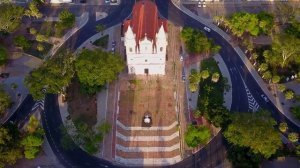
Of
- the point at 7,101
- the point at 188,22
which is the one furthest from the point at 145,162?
the point at 188,22

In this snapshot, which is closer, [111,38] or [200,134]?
[200,134]

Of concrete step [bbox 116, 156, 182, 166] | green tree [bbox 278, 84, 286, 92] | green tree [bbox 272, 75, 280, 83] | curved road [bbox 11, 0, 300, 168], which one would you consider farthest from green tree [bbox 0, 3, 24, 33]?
green tree [bbox 278, 84, 286, 92]

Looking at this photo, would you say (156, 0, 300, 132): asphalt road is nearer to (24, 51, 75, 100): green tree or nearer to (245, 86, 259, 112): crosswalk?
(245, 86, 259, 112): crosswalk

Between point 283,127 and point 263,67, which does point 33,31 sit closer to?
point 263,67

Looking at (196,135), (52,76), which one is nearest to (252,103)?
(196,135)

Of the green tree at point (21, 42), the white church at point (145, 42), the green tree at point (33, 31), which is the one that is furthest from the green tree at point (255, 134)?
the green tree at point (33, 31)

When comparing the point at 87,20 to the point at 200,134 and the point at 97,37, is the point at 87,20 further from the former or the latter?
the point at 200,134

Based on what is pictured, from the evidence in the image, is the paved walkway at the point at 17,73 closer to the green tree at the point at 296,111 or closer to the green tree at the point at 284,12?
the green tree at the point at 296,111
